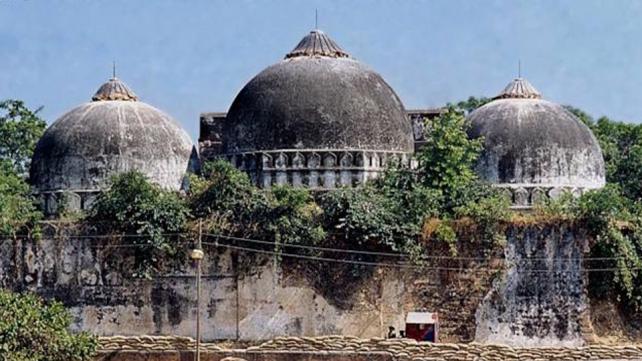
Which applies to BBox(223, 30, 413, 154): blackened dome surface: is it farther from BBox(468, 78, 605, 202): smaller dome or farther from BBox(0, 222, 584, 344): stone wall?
BBox(0, 222, 584, 344): stone wall

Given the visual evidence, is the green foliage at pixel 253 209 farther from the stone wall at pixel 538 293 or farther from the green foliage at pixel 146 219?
the stone wall at pixel 538 293

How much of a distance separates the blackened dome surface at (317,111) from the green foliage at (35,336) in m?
7.10

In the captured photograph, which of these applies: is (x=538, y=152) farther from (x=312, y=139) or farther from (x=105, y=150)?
(x=105, y=150)

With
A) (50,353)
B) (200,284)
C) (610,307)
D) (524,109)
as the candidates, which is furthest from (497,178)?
(50,353)

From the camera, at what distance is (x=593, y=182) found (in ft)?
114

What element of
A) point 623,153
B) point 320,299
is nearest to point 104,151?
point 320,299

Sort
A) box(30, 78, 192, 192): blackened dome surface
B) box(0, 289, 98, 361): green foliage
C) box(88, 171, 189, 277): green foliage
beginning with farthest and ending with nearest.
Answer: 1. box(30, 78, 192, 192): blackened dome surface
2. box(88, 171, 189, 277): green foliage
3. box(0, 289, 98, 361): green foliage

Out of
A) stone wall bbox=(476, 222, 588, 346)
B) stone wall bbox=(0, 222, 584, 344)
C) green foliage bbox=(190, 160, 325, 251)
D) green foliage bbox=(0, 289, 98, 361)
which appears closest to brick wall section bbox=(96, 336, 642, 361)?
stone wall bbox=(476, 222, 588, 346)

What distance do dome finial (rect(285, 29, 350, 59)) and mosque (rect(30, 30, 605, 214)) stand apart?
0.9 inches

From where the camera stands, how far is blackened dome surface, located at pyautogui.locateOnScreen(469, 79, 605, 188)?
34.4 m

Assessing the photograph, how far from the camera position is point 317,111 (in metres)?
33.7

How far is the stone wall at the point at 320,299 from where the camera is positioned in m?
32.1

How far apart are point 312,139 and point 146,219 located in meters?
4.02

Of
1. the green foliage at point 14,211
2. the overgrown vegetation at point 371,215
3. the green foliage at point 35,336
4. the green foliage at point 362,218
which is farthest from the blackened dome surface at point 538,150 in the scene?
the green foliage at point 35,336
